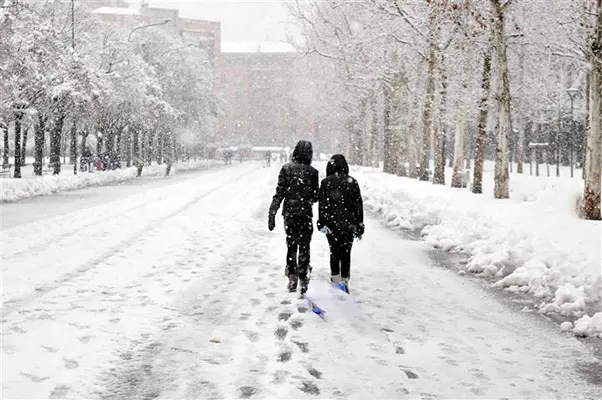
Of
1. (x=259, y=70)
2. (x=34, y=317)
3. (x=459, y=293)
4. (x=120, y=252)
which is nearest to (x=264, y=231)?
(x=120, y=252)

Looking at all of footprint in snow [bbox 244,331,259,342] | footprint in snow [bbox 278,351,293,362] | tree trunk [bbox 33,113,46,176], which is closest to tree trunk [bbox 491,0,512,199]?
footprint in snow [bbox 244,331,259,342]

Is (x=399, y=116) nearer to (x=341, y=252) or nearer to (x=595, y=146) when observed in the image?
(x=595, y=146)

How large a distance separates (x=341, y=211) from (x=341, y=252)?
1.77 feet

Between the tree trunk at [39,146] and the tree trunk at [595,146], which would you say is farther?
the tree trunk at [39,146]

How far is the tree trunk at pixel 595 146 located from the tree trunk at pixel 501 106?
3684 millimetres

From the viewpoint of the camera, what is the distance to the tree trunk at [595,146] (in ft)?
39.3

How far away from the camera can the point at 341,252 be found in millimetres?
7566

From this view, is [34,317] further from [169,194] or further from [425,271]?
[169,194]

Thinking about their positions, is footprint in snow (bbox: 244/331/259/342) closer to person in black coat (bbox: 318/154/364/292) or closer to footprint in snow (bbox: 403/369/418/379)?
footprint in snow (bbox: 403/369/418/379)

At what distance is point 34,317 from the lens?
20.4ft

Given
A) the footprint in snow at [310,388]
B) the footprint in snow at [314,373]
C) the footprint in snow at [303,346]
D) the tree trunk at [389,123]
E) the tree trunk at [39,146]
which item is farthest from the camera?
the tree trunk at [39,146]

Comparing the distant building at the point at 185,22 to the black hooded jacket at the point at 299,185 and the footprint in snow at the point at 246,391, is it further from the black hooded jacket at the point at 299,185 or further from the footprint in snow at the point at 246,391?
the footprint in snow at the point at 246,391

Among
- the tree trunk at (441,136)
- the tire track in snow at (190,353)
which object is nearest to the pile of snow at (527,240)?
the tire track in snow at (190,353)

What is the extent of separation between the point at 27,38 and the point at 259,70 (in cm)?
10854
